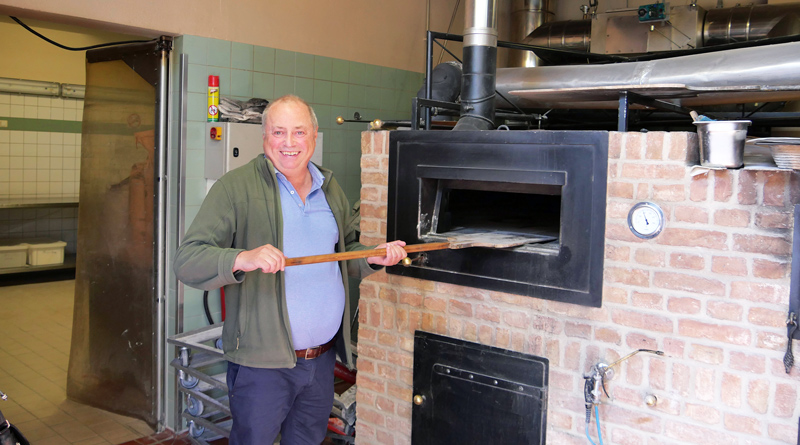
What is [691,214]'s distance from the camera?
192 centimetres

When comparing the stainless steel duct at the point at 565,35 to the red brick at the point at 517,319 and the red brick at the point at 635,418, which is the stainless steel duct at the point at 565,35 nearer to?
the red brick at the point at 517,319

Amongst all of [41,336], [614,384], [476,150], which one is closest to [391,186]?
[476,150]

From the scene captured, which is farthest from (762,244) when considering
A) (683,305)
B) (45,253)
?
(45,253)

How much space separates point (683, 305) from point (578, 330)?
1.10ft

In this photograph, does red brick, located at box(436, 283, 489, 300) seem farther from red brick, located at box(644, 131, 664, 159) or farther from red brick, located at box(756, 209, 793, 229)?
red brick, located at box(756, 209, 793, 229)

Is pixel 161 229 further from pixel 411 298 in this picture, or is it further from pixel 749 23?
pixel 749 23

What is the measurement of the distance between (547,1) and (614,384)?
3.71 m

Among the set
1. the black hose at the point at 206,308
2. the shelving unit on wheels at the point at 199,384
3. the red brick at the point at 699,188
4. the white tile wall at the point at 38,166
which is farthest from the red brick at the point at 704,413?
the white tile wall at the point at 38,166

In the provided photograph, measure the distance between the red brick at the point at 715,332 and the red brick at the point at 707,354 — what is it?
0.03 meters

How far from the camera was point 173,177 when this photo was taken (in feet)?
11.0

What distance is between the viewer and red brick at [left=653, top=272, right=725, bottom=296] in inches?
74.6

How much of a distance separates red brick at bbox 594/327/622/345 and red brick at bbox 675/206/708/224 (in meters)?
0.41

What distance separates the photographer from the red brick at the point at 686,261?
191cm

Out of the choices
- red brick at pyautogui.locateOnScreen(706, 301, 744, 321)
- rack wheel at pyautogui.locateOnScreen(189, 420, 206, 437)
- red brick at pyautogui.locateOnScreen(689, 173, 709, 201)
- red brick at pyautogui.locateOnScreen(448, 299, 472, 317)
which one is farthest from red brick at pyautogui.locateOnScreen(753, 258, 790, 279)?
rack wheel at pyautogui.locateOnScreen(189, 420, 206, 437)
